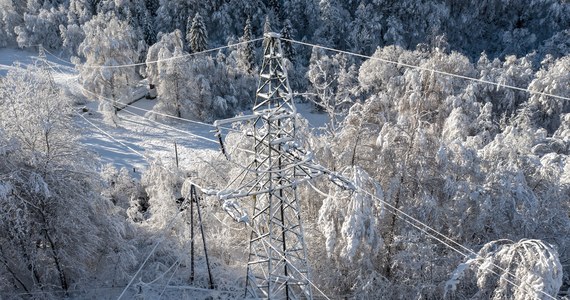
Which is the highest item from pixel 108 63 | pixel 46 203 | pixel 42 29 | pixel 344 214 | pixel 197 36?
pixel 197 36

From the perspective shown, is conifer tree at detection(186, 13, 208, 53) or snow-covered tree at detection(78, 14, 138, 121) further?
conifer tree at detection(186, 13, 208, 53)

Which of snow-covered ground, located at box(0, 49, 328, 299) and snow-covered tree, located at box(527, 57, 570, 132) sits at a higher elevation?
snow-covered tree, located at box(527, 57, 570, 132)

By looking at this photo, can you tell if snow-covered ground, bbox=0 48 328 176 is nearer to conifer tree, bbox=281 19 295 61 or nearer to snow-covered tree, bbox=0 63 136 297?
conifer tree, bbox=281 19 295 61

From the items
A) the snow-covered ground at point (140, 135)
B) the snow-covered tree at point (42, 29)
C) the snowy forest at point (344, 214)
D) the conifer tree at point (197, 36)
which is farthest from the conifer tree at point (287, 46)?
the snow-covered tree at point (42, 29)

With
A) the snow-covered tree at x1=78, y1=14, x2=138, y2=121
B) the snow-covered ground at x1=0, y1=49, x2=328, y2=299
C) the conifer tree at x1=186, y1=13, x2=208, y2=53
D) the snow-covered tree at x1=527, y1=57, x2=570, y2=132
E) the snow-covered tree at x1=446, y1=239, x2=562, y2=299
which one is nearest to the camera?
the snow-covered tree at x1=446, y1=239, x2=562, y2=299

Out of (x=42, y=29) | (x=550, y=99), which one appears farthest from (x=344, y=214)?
(x=42, y=29)

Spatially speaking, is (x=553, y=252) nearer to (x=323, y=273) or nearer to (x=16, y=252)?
(x=323, y=273)

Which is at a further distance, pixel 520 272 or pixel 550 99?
pixel 550 99

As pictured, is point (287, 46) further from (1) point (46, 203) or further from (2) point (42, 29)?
(1) point (46, 203)

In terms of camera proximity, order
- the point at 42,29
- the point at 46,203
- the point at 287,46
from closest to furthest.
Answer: the point at 46,203, the point at 287,46, the point at 42,29

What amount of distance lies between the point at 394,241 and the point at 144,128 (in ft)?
70.4

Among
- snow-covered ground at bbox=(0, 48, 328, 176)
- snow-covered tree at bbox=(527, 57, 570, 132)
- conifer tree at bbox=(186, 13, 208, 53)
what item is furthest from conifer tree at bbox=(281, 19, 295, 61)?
snow-covered tree at bbox=(527, 57, 570, 132)

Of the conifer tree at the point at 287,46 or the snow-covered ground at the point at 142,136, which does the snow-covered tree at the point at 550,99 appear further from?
the conifer tree at the point at 287,46

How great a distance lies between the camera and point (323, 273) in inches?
442
